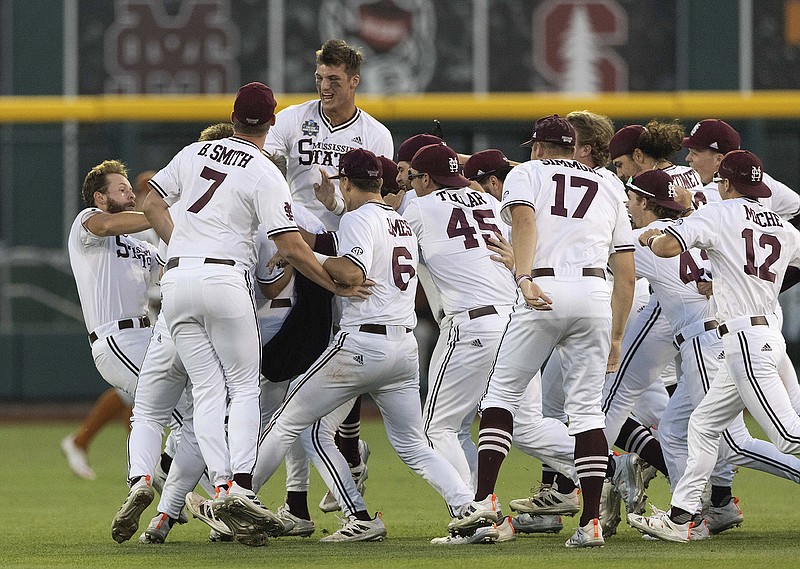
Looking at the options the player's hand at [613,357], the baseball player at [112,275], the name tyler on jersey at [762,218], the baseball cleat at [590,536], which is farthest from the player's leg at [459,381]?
the baseball player at [112,275]

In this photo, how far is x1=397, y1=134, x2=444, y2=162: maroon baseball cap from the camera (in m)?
7.54

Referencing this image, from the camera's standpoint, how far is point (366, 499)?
8664mm

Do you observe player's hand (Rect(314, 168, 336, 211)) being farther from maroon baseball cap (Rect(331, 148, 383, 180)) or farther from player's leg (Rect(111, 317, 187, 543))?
player's leg (Rect(111, 317, 187, 543))

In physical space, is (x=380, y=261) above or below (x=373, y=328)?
above

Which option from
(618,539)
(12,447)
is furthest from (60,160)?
(618,539)

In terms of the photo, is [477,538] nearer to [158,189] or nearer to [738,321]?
[738,321]

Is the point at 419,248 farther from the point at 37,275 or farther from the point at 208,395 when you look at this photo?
the point at 37,275

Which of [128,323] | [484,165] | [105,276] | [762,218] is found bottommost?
[128,323]

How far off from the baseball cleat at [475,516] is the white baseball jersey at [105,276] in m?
2.12

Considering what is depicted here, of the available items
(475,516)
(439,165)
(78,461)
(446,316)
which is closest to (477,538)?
(475,516)

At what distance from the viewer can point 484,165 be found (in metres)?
7.70

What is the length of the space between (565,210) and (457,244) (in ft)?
2.55

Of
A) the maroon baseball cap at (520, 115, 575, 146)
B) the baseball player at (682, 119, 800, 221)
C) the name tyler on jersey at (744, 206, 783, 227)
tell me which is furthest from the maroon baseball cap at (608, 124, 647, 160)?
the name tyler on jersey at (744, 206, 783, 227)

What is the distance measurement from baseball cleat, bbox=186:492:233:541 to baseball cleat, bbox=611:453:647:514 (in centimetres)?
195
